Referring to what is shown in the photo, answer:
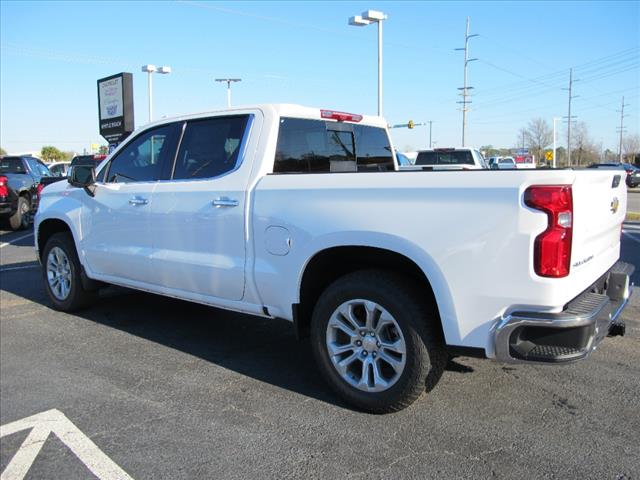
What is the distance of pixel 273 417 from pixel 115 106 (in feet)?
41.5

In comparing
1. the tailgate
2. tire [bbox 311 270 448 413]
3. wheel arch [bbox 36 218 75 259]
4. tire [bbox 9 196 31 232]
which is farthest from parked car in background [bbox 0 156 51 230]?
the tailgate

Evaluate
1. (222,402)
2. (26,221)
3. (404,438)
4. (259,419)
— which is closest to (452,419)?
(404,438)

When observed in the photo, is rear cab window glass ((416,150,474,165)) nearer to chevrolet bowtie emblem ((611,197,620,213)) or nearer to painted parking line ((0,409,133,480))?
chevrolet bowtie emblem ((611,197,620,213))

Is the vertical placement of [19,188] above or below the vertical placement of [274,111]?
below

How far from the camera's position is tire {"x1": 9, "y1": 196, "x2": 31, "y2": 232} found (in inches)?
538

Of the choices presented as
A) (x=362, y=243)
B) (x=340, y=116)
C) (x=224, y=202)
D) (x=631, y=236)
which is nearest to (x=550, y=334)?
(x=362, y=243)

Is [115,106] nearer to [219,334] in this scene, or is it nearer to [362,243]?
[219,334]

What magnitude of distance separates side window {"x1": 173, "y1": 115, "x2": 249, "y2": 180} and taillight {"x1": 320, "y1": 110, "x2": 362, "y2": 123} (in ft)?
2.35

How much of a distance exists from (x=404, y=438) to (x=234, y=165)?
2227 millimetres

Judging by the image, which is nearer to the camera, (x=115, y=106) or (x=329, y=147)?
(x=329, y=147)

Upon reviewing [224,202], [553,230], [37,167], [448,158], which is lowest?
[553,230]

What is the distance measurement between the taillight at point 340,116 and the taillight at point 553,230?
2218 mm

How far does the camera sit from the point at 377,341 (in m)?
3.45

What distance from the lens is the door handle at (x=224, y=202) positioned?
402cm
